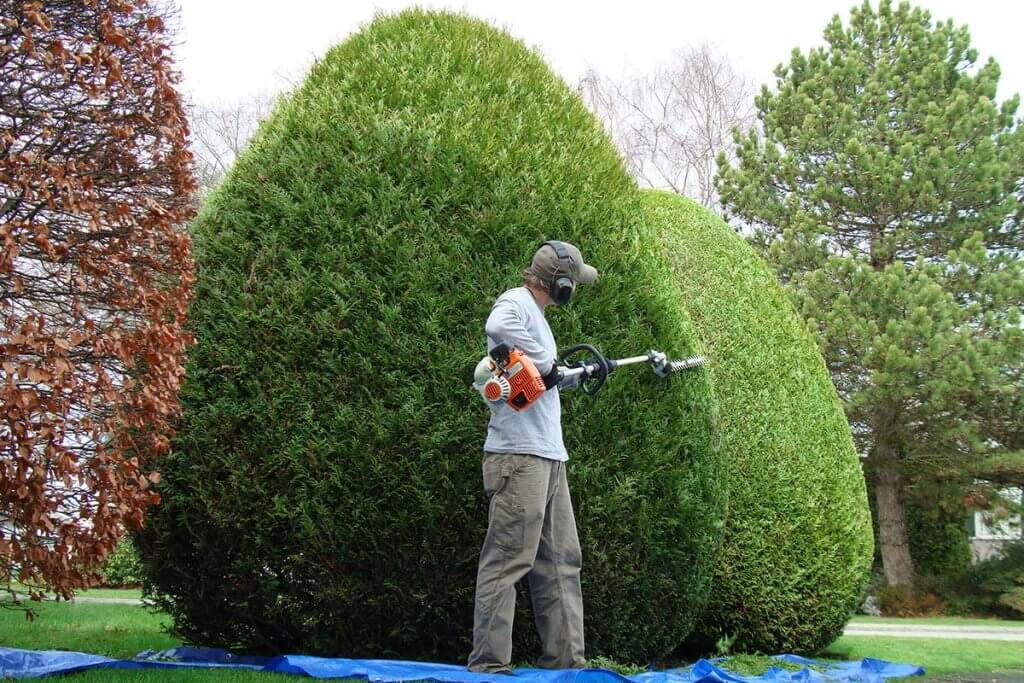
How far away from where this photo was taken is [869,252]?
18172mm

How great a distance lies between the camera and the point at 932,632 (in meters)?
10.5

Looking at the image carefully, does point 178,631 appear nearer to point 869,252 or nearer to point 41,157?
point 41,157

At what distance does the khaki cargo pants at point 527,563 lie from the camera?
175 inches

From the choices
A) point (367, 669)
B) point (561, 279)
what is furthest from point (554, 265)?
point (367, 669)

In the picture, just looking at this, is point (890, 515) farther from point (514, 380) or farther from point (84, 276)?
point (84, 276)

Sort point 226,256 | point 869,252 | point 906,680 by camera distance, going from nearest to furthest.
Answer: point 226,256 → point 906,680 → point 869,252

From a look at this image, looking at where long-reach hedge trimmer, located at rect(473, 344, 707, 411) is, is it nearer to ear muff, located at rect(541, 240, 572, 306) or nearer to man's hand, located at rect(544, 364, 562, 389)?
man's hand, located at rect(544, 364, 562, 389)

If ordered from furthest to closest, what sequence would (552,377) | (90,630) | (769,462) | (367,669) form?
(90,630)
(769,462)
(367,669)
(552,377)

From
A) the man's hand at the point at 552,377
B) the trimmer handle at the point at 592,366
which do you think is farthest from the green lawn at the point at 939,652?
the man's hand at the point at 552,377

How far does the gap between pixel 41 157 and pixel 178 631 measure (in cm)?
266

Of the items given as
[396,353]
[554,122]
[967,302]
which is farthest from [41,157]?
[967,302]

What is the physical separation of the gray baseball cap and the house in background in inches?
595

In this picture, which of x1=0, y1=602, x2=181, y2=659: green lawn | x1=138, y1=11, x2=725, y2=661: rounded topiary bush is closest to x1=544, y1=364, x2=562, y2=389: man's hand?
x1=138, y1=11, x2=725, y2=661: rounded topiary bush

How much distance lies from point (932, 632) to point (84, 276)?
938 cm
